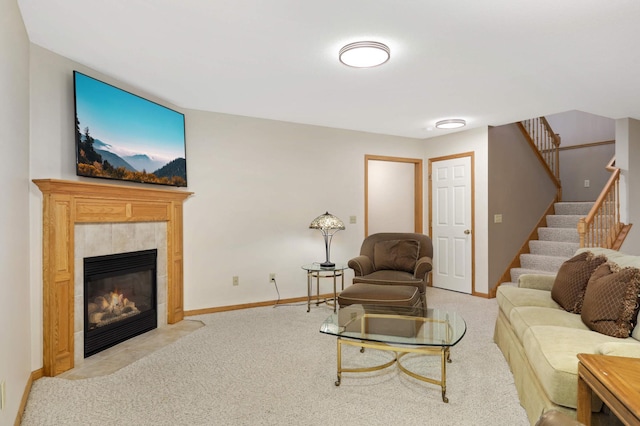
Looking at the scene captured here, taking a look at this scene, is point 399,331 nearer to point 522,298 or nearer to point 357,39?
point 522,298

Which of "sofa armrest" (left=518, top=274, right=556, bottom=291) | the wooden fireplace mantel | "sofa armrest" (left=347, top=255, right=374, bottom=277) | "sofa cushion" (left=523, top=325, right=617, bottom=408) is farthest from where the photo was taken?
"sofa armrest" (left=347, top=255, right=374, bottom=277)

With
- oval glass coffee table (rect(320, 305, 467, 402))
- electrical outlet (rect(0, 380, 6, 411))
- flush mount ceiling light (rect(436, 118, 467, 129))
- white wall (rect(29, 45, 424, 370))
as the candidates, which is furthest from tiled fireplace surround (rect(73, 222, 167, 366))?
flush mount ceiling light (rect(436, 118, 467, 129))

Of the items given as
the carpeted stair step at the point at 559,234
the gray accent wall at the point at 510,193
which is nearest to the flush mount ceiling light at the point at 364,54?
the gray accent wall at the point at 510,193

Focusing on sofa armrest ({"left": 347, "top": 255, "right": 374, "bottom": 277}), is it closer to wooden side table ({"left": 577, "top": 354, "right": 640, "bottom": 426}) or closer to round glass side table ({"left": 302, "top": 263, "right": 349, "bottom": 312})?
round glass side table ({"left": 302, "top": 263, "right": 349, "bottom": 312})

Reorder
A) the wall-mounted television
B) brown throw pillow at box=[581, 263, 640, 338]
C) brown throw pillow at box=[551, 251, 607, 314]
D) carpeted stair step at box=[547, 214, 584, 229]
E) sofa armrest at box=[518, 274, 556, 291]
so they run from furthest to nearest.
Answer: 1. carpeted stair step at box=[547, 214, 584, 229]
2. sofa armrest at box=[518, 274, 556, 291]
3. the wall-mounted television
4. brown throw pillow at box=[551, 251, 607, 314]
5. brown throw pillow at box=[581, 263, 640, 338]

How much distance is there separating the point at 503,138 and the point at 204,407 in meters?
5.08

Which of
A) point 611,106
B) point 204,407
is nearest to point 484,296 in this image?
point 611,106

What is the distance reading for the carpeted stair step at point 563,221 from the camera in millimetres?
5824

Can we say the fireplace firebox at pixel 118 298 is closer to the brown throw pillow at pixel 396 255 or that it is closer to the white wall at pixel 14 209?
the white wall at pixel 14 209

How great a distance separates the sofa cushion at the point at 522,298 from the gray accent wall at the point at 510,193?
216 cm

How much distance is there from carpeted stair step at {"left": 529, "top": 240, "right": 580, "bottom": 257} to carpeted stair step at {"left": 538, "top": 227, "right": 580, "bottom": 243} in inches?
7.9

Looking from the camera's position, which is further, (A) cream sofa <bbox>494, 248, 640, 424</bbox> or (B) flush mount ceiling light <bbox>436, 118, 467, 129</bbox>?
(B) flush mount ceiling light <bbox>436, 118, 467, 129</bbox>

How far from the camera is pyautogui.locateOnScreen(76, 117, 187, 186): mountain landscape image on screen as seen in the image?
3.14 metres

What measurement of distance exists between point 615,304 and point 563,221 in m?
4.37
